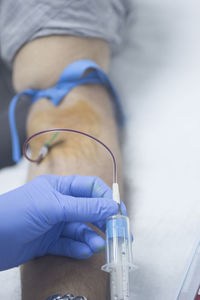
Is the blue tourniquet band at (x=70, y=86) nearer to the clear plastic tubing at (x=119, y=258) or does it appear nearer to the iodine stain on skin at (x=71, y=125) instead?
the iodine stain on skin at (x=71, y=125)

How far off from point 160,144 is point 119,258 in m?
0.52

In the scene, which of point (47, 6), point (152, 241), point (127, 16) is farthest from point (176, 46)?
Answer: point (152, 241)

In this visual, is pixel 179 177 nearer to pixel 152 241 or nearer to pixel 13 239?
pixel 152 241

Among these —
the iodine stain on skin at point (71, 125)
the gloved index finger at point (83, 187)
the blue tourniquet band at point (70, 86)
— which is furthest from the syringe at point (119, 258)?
the blue tourniquet band at point (70, 86)

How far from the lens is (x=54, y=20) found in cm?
126

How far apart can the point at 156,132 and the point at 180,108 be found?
0.12 meters

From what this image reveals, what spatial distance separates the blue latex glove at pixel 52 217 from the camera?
0.83 meters

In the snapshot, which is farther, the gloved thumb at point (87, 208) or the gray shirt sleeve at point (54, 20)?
the gray shirt sleeve at point (54, 20)

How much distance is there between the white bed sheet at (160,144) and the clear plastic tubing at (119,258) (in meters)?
0.17

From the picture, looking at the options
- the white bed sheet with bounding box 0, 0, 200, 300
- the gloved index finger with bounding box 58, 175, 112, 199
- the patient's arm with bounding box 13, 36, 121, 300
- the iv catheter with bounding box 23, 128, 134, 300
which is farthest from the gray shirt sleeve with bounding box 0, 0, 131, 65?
the iv catheter with bounding box 23, 128, 134, 300

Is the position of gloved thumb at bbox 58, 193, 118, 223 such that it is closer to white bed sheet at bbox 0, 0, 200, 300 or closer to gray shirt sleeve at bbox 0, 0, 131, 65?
white bed sheet at bbox 0, 0, 200, 300

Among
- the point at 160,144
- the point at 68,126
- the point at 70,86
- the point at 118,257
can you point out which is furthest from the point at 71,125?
the point at 118,257

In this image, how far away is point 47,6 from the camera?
1268 mm

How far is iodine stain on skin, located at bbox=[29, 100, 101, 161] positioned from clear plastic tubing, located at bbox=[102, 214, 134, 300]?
0.36 metres
